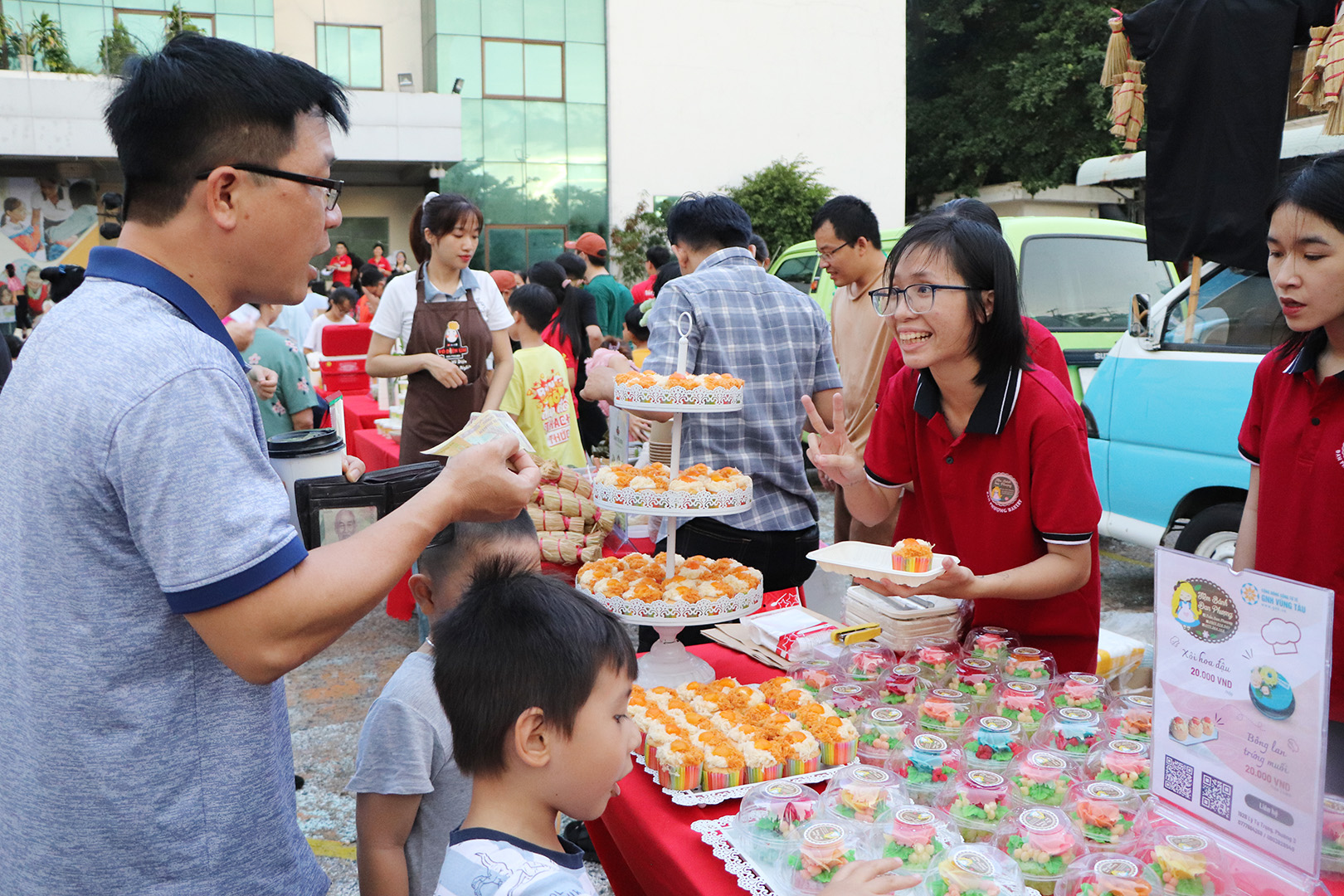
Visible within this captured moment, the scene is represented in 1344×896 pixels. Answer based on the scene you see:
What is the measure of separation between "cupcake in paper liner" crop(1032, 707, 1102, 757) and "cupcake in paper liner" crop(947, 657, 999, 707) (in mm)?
152

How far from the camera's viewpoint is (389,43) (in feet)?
68.1

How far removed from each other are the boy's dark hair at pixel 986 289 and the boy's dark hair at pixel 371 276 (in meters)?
8.56

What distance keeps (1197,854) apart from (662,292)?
2.33m

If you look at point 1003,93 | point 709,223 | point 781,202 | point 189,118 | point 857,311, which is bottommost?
point 857,311

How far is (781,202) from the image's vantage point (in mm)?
21391

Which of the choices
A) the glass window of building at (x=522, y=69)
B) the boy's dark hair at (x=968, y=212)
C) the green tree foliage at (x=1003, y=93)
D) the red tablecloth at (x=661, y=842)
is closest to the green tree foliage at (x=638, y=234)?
the glass window of building at (x=522, y=69)

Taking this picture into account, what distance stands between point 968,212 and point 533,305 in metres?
3.21

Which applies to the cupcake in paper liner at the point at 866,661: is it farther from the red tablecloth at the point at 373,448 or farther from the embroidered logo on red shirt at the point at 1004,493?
the red tablecloth at the point at 373,448

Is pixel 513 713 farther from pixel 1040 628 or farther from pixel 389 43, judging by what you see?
pixel 389 43

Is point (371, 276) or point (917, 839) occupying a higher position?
point (371, 276)

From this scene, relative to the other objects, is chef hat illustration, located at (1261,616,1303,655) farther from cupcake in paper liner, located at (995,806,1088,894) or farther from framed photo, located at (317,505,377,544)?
framed photo, located at (317,505,377,544)

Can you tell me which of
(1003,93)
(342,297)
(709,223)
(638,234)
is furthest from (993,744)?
(1003,93)

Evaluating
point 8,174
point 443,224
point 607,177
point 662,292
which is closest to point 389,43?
point 607,177

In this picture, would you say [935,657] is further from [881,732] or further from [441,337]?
[441,337]
